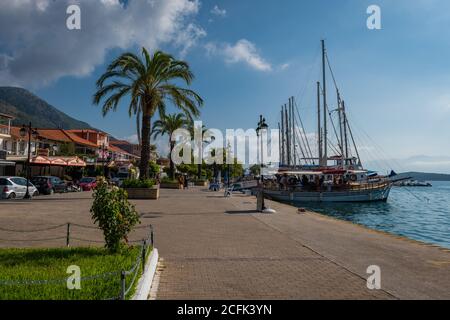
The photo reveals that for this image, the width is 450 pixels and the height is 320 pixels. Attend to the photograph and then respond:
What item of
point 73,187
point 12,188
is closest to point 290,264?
point 12,188

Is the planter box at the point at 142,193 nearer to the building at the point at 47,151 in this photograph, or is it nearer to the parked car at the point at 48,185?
the parked car at the point at 48,185

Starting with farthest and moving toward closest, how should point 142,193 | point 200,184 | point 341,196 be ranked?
point 200,184 → point 341,196 → point 142,193

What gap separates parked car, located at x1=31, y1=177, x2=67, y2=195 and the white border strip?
2703cm

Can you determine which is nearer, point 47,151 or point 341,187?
point 341,187

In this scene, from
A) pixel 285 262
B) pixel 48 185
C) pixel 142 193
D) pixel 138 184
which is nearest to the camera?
pixel 285 262

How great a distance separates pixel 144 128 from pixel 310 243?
64.2 feet

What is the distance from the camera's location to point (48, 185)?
31047 mm

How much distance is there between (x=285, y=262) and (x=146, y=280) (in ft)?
11.4

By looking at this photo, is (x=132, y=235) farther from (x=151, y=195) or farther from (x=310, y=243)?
(x=151, y=195)

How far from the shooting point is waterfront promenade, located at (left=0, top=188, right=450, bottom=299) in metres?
6.14

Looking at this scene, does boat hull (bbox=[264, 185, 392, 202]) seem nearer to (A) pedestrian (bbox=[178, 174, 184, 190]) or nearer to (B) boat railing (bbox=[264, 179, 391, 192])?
(B) boat railing (bbox=[264, 179, 391, 192])

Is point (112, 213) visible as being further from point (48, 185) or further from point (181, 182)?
point (181, 182)

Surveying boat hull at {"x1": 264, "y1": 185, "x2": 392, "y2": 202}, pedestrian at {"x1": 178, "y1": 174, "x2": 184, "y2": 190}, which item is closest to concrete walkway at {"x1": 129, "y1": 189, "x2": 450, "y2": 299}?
boat hull at {"x1": 264, "y1": 185, "x2": 392, "y2": 202}
